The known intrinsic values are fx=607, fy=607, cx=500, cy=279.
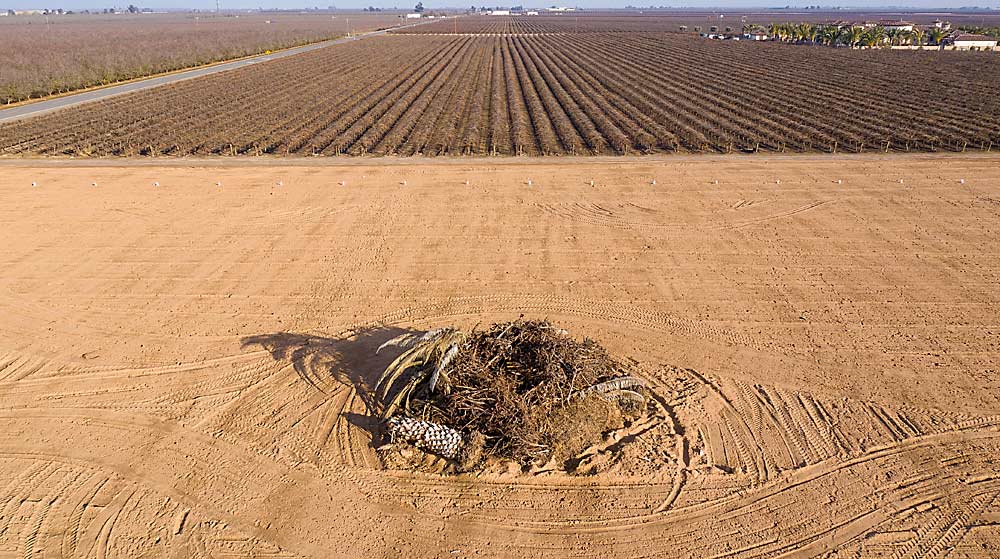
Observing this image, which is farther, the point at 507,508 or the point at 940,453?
the point at 940,453

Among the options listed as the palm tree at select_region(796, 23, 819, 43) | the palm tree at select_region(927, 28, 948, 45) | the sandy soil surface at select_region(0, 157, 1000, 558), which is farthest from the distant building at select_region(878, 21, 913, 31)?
the sandy soil surface at select_region(0, 157, 1000, 558)

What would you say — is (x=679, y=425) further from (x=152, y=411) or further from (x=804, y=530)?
(x=152, y=411)

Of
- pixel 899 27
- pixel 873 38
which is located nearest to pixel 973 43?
pixel 873 38

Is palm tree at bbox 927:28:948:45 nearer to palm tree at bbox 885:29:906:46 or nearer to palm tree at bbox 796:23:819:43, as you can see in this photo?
palm tree at bbox 885:29:906:46

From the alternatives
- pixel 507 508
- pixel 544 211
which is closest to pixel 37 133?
pixel 544 211

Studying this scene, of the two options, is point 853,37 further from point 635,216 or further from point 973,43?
point 635,216
